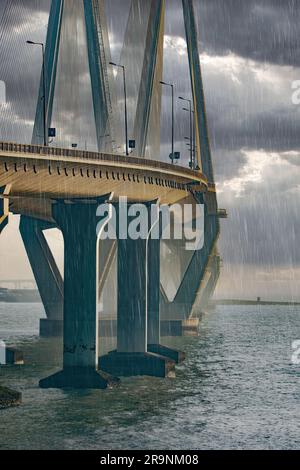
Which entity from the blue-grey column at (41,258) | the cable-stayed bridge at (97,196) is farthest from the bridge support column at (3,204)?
the blue-grey column at (41,258)

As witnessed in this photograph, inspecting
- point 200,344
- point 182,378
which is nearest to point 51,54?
point 182,378

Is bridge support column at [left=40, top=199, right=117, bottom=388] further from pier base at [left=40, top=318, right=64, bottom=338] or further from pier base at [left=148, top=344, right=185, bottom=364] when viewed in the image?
pier base at [left=40, top=318, right=64, bottom=338]

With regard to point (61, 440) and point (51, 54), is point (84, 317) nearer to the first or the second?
point (61, 440)

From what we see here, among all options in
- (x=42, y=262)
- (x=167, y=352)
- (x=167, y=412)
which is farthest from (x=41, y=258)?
(x=167, y=412)

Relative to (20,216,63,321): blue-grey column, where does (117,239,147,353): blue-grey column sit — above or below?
below

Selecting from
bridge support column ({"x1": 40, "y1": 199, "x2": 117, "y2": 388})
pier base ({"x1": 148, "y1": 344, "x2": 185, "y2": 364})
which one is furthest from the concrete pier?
bridge support column ({"x1": 40, "y1": 199, "x2": 117, "y2": 388})

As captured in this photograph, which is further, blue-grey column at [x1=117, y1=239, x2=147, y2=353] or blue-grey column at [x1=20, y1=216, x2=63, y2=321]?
blue-grey column at [x1=20, y1=216, x2=63, y2=321]
